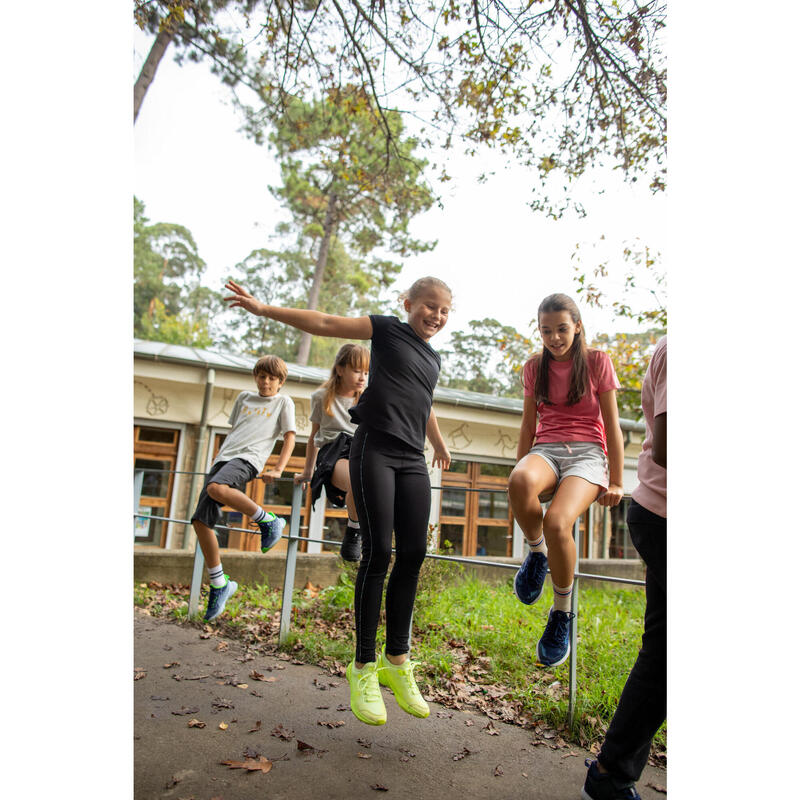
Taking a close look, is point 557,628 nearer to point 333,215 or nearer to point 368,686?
point 368,686

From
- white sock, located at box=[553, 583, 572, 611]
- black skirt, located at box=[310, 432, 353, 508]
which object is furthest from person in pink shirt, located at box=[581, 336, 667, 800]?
black skirt, located at box=[310, 432, 353, 508]

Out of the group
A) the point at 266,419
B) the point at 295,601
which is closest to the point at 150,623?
the point at 295,601

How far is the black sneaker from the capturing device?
3.69m

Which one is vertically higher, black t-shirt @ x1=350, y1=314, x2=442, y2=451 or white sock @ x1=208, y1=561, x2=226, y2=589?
black t-shirt @ x1=350, y1=314, x2=442, y2=451

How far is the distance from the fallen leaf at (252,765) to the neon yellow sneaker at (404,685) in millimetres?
557

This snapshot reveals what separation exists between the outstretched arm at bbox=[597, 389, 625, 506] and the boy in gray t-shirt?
1964 millimetres

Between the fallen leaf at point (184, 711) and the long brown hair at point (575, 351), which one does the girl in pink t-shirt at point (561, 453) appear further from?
the fallen leaf at point (184, 711)

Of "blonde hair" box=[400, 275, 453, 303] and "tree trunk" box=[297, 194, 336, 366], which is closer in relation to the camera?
"blonde hair" box=[400, 275, 453, 303]

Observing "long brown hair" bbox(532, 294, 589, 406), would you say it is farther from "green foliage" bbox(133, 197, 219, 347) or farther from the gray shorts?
"green foliage" bbox(133, 197, 219, 347)

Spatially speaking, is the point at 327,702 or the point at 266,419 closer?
the point at 327,702

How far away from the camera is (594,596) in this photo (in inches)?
303
